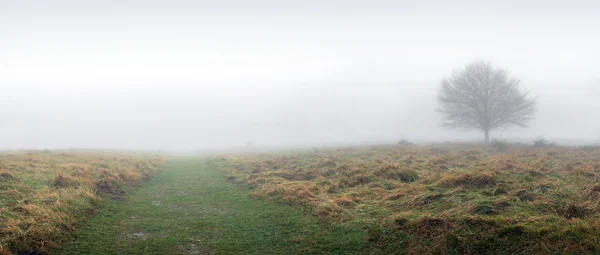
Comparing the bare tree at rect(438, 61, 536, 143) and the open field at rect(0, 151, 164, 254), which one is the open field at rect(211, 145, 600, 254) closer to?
the open field at rect(0, 151, 164, 254)

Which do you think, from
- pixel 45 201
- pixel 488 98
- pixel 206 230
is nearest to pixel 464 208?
pixel 206 230

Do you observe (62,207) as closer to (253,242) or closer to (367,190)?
(253,242)

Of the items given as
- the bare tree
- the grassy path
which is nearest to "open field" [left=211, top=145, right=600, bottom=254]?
the grassy path

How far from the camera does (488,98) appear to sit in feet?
134

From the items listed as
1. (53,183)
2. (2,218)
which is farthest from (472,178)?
(53,183)

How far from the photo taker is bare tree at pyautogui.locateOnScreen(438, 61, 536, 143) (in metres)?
40.2

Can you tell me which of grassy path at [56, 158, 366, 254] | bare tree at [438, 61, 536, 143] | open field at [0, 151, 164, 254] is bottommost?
grassy path at [56, 158, 366, 254]

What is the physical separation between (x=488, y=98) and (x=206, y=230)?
42.5m

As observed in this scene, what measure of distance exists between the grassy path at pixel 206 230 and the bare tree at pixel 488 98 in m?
37.5

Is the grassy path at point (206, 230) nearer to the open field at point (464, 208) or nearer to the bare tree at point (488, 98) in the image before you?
the open field at point (464, 208)

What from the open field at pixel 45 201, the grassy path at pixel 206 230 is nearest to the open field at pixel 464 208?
the grassy path at pixel 206 230

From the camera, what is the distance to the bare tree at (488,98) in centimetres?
4022

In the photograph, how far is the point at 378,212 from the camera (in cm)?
1006

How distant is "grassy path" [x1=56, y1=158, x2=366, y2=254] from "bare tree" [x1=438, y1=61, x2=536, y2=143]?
3753 centimetres
